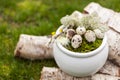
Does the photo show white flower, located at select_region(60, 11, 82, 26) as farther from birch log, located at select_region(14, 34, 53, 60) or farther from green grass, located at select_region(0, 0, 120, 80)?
green grass, located at select_region(0, 0, 120, 80)

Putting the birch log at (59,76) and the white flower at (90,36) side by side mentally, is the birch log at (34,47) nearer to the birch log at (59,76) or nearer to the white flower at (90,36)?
the birch log at (59,76)

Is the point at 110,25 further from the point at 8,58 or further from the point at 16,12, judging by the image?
the point at 16,12

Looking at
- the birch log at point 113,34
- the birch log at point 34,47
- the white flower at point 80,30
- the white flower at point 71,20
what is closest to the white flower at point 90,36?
the white flower at point 80,30

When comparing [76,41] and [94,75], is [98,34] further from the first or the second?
[94,75]

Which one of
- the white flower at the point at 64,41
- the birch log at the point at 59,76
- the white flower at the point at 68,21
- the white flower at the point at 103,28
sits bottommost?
Result: the birch log at the point at 59,76

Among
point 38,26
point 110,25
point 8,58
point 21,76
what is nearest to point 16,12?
point 38,26
